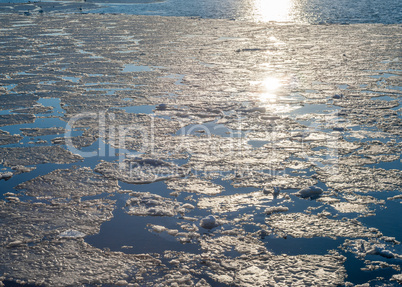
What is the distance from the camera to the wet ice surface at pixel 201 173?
10.6 ft

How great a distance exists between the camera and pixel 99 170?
15.7 ft

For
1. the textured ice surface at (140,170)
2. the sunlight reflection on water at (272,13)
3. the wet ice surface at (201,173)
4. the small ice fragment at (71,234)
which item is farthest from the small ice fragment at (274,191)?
the sunlight reflection on water at (272,13)

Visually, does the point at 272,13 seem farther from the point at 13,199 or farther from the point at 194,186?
the point at 13,199

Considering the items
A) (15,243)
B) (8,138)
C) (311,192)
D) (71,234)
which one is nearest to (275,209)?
(311,192)

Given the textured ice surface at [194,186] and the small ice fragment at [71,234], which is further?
the textured ice surface at [194,186]

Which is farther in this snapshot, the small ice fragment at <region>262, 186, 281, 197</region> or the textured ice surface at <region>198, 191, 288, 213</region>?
the small ice fragment at <region>262, 186, 281, 197</region>

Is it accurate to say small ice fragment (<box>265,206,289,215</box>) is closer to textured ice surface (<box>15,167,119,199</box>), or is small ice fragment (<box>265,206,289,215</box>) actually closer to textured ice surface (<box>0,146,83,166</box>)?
textured ice surface (<box>15,167,119,199</box>)

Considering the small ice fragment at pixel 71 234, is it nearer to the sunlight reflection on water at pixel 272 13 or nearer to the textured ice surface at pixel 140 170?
the textured ice surface at pixel 140 170

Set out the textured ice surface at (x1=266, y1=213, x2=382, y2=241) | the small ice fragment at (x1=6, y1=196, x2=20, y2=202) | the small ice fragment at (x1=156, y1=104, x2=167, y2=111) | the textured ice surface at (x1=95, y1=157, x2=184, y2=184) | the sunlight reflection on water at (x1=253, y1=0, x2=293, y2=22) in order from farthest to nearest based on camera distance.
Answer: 1. the sunlight reflection on water at (x1=253, y1=0, x2=293, y2=22)
2. the small ice fragment at (x1=156, y1=104, x2=167, y2=111)
3. the textured ice surface at (x1=95, y1=157, x2=184, y2=184)
4. the small ice fragment at (x1=6, y1=196, x2=20, y2=202)
5. the textured ice surface at (x1=266, y1=213, x2=382, y2=241)

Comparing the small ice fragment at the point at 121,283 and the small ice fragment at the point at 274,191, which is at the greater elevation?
the small ice fragment at the point at 274,191

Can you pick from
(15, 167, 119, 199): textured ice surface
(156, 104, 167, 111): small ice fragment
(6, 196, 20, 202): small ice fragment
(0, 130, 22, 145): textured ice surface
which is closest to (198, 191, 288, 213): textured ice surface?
(15, 167, 119, 199): textured ice surface

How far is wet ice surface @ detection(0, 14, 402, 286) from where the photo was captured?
10.6 feet

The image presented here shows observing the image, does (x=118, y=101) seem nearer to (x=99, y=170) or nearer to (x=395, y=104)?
(x=99, y=170)

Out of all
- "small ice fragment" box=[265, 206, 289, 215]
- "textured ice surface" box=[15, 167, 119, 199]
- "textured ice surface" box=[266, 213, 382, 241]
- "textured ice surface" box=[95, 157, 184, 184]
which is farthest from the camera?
"textured ice surface" box=[95, 157, 184, 184]
